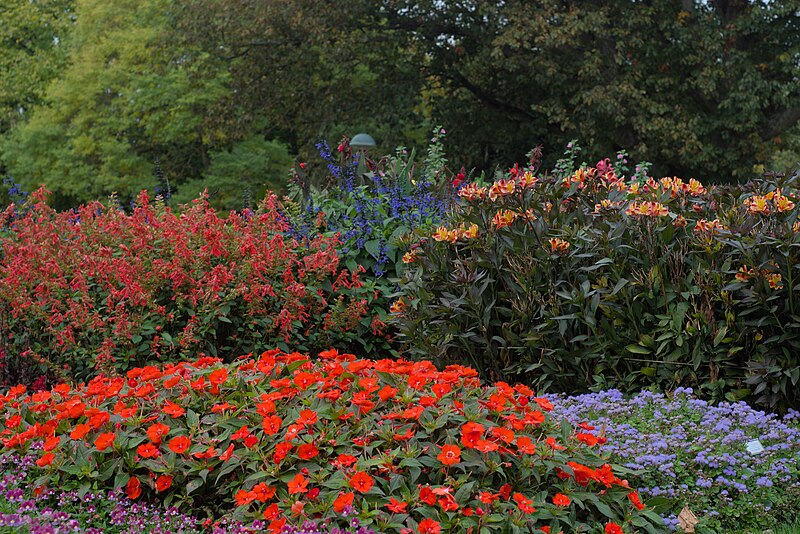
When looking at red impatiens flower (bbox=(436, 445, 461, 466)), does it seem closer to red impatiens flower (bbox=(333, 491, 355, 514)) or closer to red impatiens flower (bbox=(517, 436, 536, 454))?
red impatiens flower (bbox=(517, 436, 536, 454))

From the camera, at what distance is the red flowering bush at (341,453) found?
245 cm

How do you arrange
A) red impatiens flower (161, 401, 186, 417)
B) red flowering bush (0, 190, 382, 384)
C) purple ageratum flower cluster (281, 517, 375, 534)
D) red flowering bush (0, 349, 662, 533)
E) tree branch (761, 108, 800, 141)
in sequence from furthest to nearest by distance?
1. tree branch (761, 108, 800, 141)
2. red flowering bush (0, 190, 382, 384)
3. red impatiens flower (161, 401, 186, 417)
4. red flowering bush (0, 349, 662, 533)
5. purple ageratum flower cluster (281, 517, 375, 534)

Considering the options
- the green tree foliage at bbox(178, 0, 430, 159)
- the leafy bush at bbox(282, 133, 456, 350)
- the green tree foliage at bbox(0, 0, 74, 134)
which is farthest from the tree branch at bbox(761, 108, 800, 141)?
the green tree foliage at bbox(0, 0, 74, 134)

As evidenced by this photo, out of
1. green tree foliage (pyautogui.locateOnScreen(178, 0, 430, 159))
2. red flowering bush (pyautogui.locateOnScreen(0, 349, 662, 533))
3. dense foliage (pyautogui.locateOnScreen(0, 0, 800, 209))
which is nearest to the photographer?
red flowering bush (pyautogui.locateOnScreen(0, 349, 662, 533))

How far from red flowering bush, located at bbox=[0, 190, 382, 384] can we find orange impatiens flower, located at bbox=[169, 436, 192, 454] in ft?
6.02

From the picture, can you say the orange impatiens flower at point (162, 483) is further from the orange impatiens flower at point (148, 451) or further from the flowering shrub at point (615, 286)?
the flowering shrub at point (615, 286)

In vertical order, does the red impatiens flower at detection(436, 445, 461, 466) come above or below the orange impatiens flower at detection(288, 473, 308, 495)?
above

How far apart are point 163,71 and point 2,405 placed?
1721 centimetres

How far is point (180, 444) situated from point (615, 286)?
7.30 feet

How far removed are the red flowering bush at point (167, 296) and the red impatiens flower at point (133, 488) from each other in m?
1.85

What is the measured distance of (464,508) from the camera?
244cm

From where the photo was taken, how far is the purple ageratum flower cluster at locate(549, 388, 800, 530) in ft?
9.77

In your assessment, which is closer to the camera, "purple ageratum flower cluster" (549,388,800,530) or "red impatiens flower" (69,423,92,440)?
"red impatiens flower" (69,423,92,440)

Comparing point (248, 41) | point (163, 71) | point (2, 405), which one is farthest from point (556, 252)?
point (163, 71)
